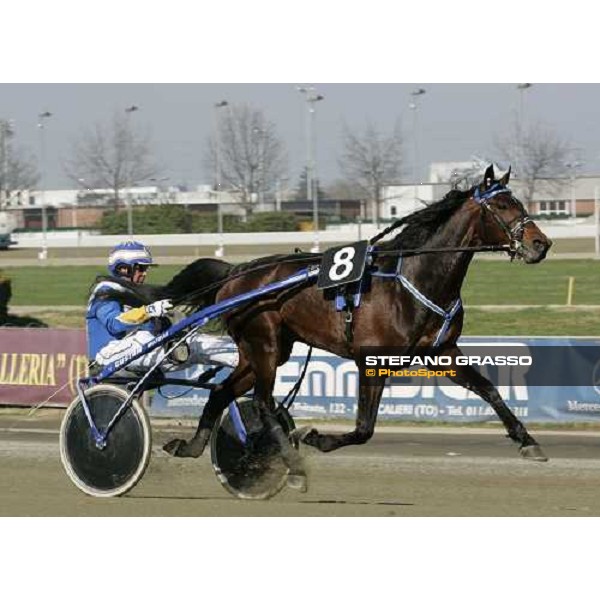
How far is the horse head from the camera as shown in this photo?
576 centimetres

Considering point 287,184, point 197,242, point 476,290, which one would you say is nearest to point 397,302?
point 476,290

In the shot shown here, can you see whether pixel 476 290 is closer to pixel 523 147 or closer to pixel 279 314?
pixel 523 147

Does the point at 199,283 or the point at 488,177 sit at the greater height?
the point at 488,177

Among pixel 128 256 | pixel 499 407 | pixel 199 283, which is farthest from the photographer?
pixel 199 283

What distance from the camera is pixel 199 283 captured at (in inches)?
277

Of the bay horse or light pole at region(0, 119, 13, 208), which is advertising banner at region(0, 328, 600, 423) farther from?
light pole at region(0, 119, 13, 208)

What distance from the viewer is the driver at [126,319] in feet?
20.7

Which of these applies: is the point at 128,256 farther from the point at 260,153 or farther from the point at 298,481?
the point at 260,153

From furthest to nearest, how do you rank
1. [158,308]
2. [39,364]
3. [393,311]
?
[39,364] → [158,308] → [393,311]

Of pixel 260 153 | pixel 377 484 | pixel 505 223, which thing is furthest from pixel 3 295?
pixel 260 153

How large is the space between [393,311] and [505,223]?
775 millimetres

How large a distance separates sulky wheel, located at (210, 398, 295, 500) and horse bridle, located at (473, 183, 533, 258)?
1726 millimetres

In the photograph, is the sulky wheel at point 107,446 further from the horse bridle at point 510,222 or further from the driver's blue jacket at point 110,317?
the horse bridle at point 510,222

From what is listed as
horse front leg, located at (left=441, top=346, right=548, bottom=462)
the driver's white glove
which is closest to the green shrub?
the driver's white glove
